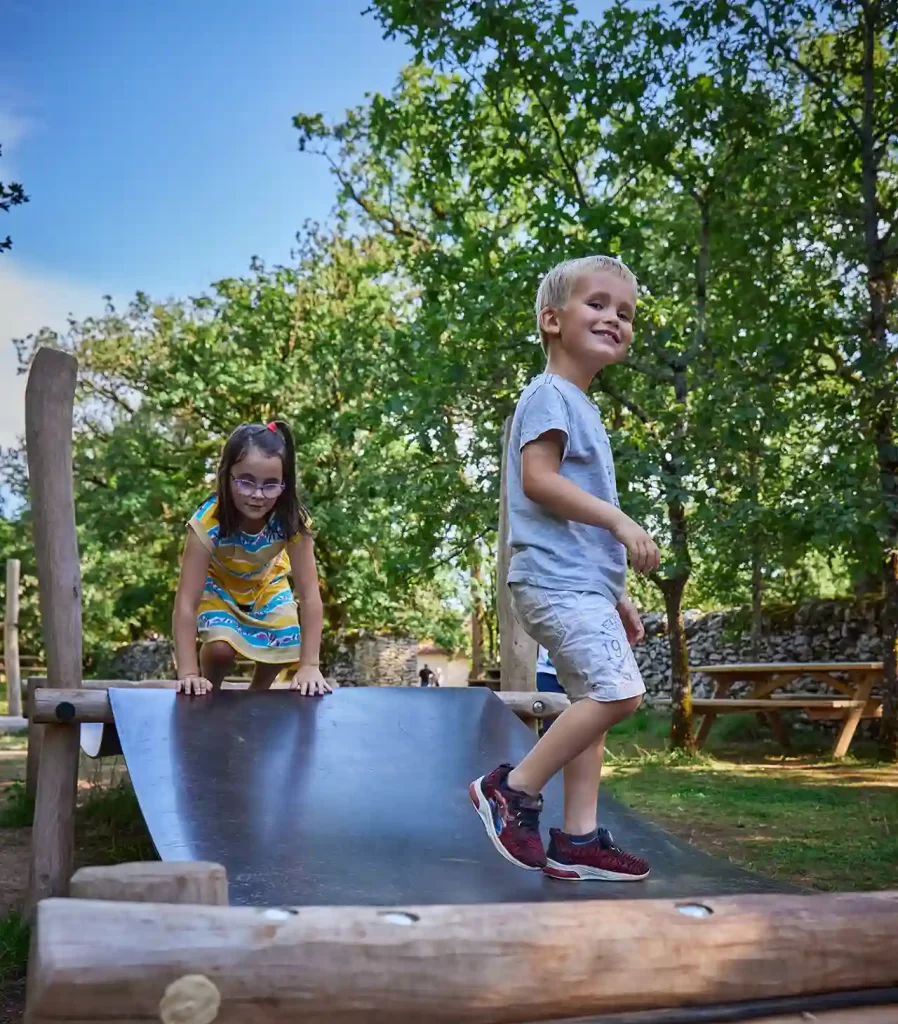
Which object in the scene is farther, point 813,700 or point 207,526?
point 813,700

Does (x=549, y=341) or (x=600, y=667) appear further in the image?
(x=549, y=341)

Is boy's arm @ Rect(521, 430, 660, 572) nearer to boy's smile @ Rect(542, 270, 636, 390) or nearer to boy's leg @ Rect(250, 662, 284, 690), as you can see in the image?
boy's smile @ Rect(542, 270, 636, 390)

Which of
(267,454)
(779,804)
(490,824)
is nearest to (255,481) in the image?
(267,454)

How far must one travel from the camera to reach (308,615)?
3.97m

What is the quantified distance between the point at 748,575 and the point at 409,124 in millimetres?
9716

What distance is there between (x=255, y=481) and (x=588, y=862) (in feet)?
6.61

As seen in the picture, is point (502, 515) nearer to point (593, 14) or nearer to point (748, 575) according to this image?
point (593, 14)

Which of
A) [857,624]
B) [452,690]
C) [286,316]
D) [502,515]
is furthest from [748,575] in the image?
[452,690]

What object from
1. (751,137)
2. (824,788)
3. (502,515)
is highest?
(751,137)

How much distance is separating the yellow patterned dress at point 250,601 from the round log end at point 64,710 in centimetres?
64

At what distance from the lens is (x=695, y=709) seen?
30.4 feet

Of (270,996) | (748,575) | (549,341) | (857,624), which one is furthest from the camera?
(748,575)

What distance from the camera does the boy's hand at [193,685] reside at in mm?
3633

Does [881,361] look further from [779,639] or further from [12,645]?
[12,645]
